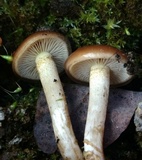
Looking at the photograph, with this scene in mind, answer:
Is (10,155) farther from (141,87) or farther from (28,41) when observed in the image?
(141,87)

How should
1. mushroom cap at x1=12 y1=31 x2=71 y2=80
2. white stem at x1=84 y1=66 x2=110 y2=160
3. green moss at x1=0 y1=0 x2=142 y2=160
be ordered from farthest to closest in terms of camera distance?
green moss at x1=0 y1=0 x2=142 y2=160 < mushroom cap at x1=12 y1=31 x2=71 y2=80 < white stem at x1=84 y1=66 x2=110 y2=160

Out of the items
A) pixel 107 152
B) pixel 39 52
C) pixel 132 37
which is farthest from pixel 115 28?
pixel 107 152

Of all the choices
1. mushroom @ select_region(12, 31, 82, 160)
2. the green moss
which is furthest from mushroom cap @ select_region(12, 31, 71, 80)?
the green moss

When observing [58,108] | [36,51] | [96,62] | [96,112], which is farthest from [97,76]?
[36,51]

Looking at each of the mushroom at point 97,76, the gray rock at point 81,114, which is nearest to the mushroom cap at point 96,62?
the mushroom at point 97,76

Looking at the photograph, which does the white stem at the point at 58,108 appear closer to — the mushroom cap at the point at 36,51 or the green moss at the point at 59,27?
the mushroom cap at the point at 36,51

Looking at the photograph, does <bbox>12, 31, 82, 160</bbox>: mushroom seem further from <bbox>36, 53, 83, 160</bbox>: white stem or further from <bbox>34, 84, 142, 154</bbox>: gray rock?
<bbox>34, 84, 142, 154</bbox>: gray rock

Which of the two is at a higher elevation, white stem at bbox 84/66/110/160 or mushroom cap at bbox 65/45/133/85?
mushroom cap at bbox 65/45/133/85
